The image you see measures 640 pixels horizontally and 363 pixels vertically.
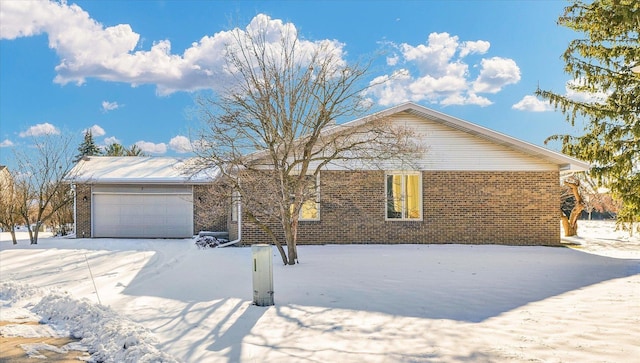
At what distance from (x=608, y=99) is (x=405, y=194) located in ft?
20.4

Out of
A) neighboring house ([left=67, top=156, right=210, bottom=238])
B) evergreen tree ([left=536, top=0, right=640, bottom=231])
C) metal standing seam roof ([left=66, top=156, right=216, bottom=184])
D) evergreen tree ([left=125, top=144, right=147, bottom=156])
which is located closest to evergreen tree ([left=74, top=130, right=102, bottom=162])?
evergreen tree ([left=125, top=144, right=147, bottom=156])

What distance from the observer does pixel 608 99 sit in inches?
516

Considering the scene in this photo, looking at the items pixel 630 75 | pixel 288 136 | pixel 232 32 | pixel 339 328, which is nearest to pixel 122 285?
pixel 288 136

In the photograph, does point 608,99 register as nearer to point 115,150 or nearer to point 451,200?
point 451,200

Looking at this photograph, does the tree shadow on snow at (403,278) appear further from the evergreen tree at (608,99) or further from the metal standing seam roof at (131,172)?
the metal standing seam roof at (131,172)

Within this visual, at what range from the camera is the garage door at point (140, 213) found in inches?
805

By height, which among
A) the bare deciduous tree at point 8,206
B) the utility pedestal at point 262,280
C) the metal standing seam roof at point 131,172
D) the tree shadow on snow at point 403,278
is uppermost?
the metal standing seam roof at point 131,172

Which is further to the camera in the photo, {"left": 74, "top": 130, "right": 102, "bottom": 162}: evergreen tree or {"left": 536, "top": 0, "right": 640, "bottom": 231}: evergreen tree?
{"left": 74, "top": 130, "right": 102, "bottom": 162}: evergreen tree

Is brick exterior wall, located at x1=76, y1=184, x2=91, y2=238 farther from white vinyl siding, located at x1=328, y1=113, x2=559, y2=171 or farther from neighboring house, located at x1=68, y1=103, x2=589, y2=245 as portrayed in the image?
white vinyl siding, located at x1=328, y1=113, x2=559, y2=171

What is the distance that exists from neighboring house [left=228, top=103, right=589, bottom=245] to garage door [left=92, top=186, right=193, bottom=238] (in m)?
5.99

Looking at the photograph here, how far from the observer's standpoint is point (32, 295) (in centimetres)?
899

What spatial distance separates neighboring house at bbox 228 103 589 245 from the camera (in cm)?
1552

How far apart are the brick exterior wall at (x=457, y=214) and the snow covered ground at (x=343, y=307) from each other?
2.31m

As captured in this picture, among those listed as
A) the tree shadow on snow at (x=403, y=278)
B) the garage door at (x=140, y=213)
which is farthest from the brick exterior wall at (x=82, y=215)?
the tree shadow on snow at (x=403, y=278)
